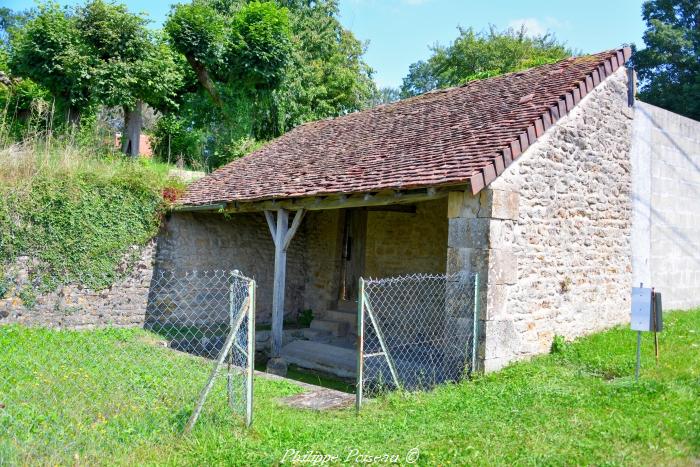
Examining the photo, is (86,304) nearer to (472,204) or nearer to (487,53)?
(472,204)

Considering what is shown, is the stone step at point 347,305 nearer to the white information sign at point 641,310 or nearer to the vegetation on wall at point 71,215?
the vegetation on wall at point 71,215

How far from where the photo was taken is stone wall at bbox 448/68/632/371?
22.6 ft

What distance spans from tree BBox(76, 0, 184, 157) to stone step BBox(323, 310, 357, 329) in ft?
28.2

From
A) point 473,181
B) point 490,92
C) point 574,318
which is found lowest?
point 574,318

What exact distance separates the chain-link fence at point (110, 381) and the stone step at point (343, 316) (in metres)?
2.20

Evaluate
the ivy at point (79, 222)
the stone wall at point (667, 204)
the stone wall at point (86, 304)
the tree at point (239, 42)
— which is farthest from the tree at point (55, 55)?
the stone wall at point (667, 204)

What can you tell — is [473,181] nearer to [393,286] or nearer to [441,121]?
[441,121]

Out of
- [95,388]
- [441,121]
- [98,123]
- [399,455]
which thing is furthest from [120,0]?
[399,455]

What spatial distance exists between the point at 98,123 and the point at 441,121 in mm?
10466

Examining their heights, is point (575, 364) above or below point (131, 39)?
below

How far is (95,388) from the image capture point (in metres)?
5.76

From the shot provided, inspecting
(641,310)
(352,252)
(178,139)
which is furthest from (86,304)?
(178,139)

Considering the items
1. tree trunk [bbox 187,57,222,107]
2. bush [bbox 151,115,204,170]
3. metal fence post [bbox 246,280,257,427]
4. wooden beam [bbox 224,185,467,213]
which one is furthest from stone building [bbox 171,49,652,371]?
bush [bbox 151,115,204,170]

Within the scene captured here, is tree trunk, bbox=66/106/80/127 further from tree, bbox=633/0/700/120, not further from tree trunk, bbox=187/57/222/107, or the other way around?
tree, bbox=633/0/700/120
